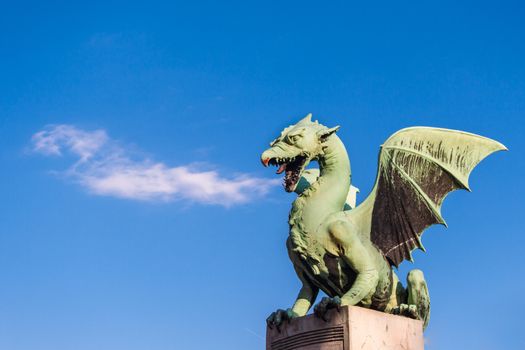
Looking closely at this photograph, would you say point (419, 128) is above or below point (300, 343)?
above

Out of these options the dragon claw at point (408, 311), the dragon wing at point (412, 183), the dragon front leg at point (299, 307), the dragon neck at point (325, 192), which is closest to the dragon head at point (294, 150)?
the dragon neck at point (325, 192)

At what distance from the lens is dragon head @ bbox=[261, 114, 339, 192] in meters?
8.34

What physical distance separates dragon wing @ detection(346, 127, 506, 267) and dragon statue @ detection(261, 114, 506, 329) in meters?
0.01

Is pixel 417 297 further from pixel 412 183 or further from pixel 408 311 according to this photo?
pixel 412 183

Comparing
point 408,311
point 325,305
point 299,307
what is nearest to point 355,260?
point 325,305

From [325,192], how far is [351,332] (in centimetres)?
175

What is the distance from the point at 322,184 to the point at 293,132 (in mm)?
674

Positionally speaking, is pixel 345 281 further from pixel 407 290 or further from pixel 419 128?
pixel 419 128

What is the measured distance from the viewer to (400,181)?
8656 mm

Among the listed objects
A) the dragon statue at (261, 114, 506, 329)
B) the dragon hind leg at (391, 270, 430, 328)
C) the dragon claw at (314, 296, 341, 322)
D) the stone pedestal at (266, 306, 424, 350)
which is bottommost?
the stone pedestal at (266, 306, 424, 350)

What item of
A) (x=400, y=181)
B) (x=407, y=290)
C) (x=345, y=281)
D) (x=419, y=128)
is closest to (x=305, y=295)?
(x=345, y=281)

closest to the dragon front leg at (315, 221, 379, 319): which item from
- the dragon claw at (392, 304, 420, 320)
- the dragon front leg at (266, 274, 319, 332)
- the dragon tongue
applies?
the dragon claw at (392, 304, 420, 320)

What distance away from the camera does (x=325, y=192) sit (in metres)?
8.34

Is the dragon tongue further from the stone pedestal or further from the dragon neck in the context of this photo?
the stone pedestal
